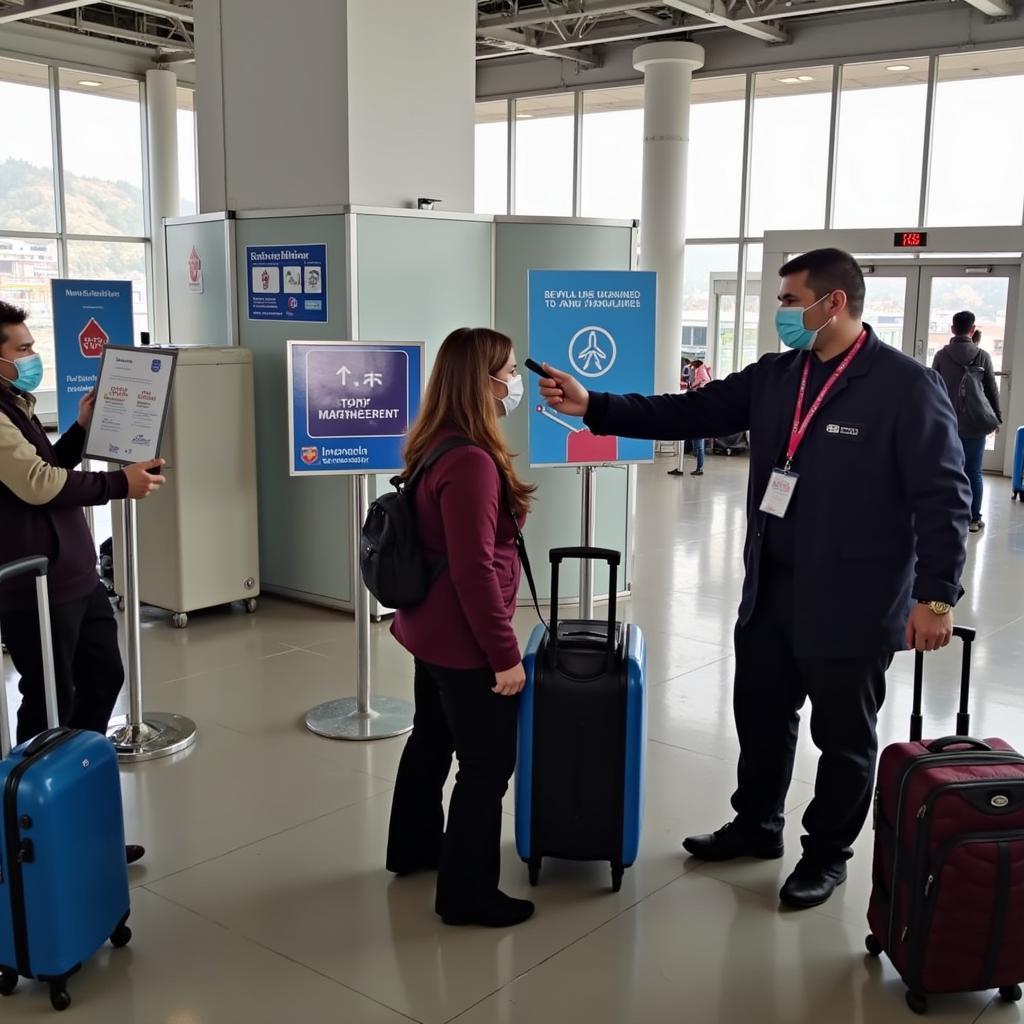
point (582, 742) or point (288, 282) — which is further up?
point (288, 282)

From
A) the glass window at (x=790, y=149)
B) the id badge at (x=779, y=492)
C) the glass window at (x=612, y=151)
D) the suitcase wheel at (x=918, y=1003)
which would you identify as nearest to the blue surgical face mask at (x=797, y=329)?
the id badge at (x=779, y=492)

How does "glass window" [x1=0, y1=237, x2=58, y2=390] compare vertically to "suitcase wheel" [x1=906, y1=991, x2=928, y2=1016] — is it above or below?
above

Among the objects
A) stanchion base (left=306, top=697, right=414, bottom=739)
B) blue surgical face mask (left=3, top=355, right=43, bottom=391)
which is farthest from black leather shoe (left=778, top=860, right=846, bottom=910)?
blue surgical face mask (left=3, top=355, right=43, bottom=391)

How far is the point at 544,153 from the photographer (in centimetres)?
1564

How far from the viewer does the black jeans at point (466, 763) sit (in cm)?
279

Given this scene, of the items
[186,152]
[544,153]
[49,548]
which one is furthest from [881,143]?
[49,548]

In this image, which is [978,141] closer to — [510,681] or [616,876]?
[616,876]

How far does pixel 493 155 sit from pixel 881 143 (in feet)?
18.7

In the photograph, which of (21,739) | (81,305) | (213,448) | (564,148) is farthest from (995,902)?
(564,148)

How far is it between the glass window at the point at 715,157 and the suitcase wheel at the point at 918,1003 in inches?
→ 482

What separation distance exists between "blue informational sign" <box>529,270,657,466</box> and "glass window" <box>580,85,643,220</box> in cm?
1097

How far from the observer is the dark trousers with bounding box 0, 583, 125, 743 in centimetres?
310

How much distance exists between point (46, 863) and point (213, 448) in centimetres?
360

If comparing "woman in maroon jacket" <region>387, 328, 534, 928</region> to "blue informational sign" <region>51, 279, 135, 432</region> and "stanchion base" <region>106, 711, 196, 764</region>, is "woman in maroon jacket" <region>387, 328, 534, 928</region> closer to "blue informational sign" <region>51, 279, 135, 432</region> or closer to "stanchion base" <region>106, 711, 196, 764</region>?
"stanchion base" <region>106, 711, 196, 764</region>
